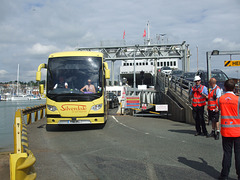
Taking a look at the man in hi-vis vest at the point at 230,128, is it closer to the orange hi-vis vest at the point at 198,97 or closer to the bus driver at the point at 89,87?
the orange hi-vis vest at the point at 198,97

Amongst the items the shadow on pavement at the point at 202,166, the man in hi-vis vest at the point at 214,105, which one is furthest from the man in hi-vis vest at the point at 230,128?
the man in hi-vis vest at the point at 214,105

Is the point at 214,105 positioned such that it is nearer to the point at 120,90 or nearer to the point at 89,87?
the point at 89,87

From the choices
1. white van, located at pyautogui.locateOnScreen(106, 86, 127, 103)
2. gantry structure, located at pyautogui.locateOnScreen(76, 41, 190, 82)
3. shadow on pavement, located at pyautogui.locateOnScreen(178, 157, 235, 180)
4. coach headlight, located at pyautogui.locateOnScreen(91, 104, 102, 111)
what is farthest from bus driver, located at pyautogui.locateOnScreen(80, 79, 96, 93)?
gantry structure, located at pyautogui.locateOnScreen(76, 41, 190, 82)

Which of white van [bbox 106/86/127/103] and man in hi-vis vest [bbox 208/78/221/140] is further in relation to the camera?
white van [bbox 106/86/127/103]

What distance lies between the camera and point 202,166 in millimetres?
5816

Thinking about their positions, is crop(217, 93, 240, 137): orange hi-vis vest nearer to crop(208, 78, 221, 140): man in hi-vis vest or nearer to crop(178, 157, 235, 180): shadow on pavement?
crop(178, 157, 235, 180): shadow on pavement

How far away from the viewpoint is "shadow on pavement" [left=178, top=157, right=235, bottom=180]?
5.34 metres

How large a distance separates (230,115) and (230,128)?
230 mm

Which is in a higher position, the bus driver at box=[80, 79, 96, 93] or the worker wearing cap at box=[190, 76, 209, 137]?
the bus driver at box=[80, 79, 96, 93]

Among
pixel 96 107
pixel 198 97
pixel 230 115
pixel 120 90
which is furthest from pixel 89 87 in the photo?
pixel 120 90

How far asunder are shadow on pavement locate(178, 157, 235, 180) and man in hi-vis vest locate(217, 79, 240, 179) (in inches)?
19.7

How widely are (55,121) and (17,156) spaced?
7.32 m

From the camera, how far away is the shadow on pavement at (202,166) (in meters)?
5.34

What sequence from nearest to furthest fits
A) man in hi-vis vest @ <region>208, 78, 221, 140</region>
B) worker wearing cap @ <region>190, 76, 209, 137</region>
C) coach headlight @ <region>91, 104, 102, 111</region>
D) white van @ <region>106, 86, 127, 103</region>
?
man in hi-vis vest @ <region>208, 78, 221, 140</region>, worker wearing cap @ <region>190, 76, 209, 137</region>, coach headlight @ <region>91, 104, 102, 111</region>, white van @ <region>106, 86, 127, 103</region>
